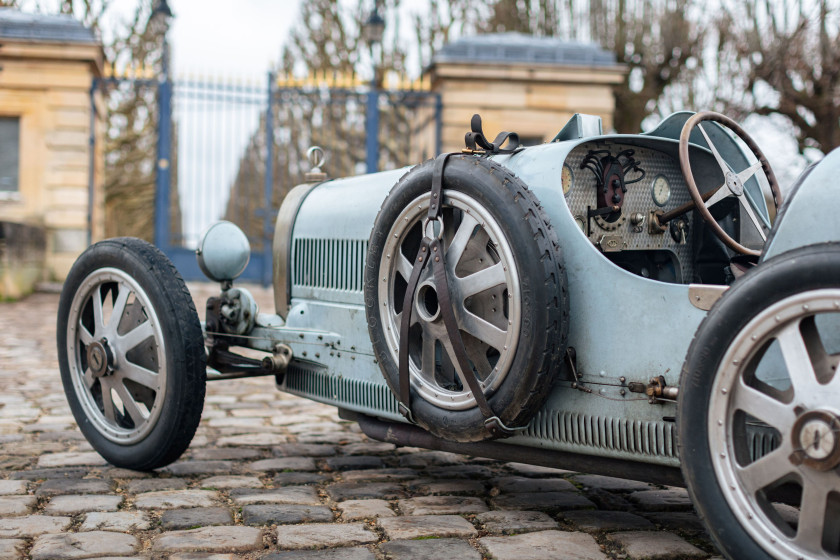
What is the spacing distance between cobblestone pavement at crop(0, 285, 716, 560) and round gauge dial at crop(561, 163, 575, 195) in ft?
3.52

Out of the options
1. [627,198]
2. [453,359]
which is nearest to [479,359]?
[453,359]

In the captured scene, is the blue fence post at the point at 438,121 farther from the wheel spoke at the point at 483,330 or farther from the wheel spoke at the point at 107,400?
the wheel spoke at the point at 483,330

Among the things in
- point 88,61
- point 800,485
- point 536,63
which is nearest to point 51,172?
point 88,61

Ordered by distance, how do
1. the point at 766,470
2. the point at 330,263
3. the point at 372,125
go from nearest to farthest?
the point at 766,470
the point at 330,263
the point at 372,125

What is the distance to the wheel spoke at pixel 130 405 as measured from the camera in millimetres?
3521

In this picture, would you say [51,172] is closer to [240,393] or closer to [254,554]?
[240,393]

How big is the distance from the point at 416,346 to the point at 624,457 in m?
0.80

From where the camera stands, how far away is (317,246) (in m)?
3.92

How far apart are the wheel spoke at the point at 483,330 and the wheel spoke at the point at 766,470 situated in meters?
0.82

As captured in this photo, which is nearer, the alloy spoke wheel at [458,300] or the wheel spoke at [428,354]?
the alloy spoke wheel at [458,300]

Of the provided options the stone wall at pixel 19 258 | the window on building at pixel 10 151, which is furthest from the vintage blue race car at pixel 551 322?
the window on building at pixel 10 151

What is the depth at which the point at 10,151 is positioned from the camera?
13531mm

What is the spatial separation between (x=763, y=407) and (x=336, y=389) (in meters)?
1.91

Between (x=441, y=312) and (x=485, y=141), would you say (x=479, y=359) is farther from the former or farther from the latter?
(x=485, y=141)
